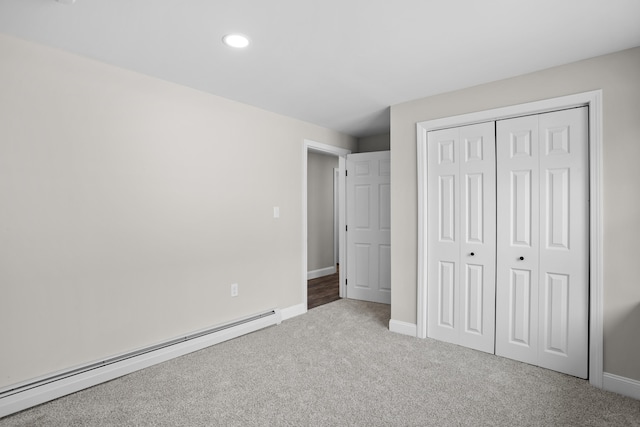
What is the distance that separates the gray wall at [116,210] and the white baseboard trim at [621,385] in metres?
2.89

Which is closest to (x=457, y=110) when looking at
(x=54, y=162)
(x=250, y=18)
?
(x=250, y=18)

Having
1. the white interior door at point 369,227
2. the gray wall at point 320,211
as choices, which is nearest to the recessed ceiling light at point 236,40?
the white interior door at point 369,227

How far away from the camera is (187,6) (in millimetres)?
1718

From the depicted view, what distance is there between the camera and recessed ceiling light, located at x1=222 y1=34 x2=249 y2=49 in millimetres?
2004

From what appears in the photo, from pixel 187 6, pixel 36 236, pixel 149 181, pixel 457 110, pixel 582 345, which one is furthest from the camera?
pixel 457 110

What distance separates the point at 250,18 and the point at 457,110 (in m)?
1.99

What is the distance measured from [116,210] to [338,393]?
6.87ft

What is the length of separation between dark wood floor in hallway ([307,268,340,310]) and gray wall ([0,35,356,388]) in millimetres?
1051

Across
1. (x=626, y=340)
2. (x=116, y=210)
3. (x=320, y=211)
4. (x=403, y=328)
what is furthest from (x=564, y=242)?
(x=320, y=211)

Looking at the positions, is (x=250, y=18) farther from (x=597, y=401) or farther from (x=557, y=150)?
(x=597, y=401)

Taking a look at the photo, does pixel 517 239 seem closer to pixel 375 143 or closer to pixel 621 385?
pixel 621 385

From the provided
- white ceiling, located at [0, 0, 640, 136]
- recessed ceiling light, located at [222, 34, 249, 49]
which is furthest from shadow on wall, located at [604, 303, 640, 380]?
recessed ceiling light, located at [222, 34, 249, 49]

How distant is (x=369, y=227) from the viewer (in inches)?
176

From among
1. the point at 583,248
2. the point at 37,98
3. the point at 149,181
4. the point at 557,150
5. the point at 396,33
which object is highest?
the point at 396,33
